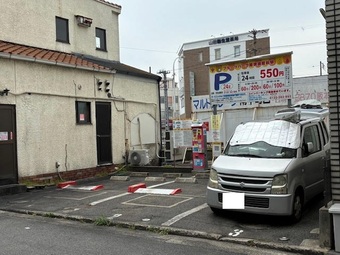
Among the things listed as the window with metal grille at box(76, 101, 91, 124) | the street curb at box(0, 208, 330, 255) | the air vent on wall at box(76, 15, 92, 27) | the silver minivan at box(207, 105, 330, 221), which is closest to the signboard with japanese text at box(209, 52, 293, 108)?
the silver minivan at box(207, 105, 330, 221)

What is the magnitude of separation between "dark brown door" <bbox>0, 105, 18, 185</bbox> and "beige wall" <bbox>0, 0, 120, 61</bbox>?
323 cm

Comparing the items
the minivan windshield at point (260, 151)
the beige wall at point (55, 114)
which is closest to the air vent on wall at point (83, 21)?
the beige wall at point (55, 114)

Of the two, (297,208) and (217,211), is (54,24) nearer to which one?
(217,211)

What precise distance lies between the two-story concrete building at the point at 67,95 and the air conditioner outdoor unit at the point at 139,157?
483 mm

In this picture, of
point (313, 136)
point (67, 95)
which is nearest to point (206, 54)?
point (67, 95)

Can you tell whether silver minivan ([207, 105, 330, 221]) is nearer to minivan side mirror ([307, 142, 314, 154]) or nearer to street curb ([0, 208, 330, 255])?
minivan side mirror ([307, 142, 314, 154])

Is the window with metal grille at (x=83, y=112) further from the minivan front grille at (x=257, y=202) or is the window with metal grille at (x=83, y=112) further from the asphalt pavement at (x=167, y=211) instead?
the minivan front grille at (x=257, y=202)

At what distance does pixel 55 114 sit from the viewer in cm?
1221

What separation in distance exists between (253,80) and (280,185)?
6662mm

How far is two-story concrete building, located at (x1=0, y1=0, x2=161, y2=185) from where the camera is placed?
1105 cm

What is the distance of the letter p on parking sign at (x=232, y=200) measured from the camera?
21.4ft

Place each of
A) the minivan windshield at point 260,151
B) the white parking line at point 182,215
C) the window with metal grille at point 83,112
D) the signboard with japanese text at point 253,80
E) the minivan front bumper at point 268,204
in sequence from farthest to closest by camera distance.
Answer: the window with metal grille at point 83,112 < the signboard with japanese text at point 253,80 < the minivan windshield at point 260,151 < the white parking line at point 182,215 < the minivan front bumper at point 268,204

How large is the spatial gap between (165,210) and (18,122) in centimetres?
570

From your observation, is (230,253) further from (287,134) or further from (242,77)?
(242,77)
